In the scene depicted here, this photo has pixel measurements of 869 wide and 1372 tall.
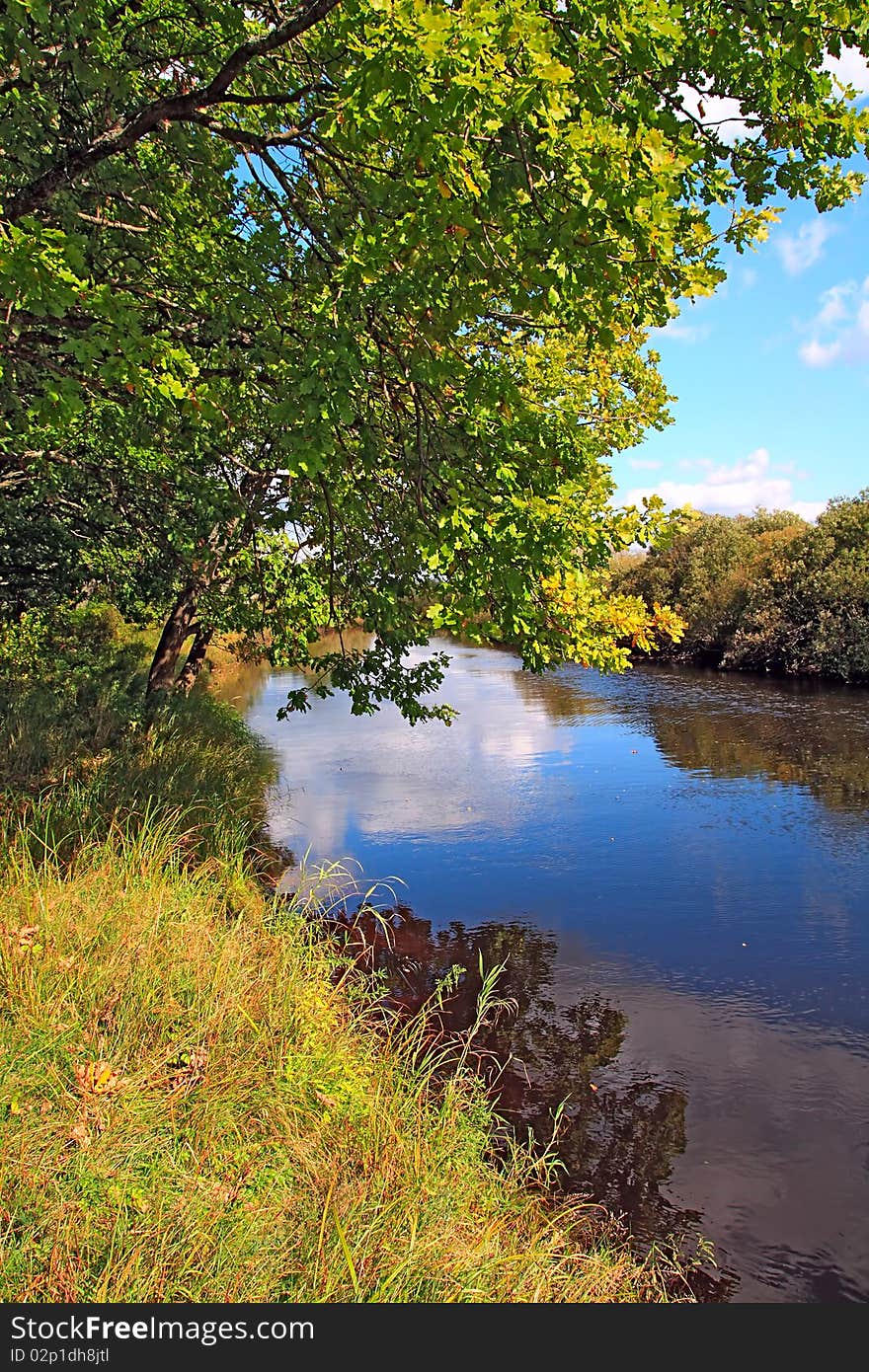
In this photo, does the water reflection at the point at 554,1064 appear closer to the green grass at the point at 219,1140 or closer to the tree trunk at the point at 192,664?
the green grass at the point at 219,1140

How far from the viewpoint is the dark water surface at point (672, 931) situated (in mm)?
6652

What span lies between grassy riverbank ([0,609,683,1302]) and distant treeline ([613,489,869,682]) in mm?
23974

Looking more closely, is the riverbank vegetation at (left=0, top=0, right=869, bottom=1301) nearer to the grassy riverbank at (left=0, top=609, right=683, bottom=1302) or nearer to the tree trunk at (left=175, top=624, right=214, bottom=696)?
the grassy riverbank at (left=0, top=609, right=683, bottom=1302)

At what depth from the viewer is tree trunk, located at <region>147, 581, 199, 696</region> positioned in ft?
54.7

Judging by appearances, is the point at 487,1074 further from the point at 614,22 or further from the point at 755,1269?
the point at 614,22

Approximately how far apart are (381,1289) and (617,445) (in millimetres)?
11580

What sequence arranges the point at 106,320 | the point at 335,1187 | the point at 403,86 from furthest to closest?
the point at 106,320 < the point at 335,1187 < the point at 403,86

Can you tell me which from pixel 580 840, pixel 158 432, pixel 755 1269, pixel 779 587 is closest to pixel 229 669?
pixel 779 587

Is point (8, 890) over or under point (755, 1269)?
over

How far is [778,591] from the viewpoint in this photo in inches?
1527

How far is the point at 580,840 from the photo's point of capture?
15.5 metres

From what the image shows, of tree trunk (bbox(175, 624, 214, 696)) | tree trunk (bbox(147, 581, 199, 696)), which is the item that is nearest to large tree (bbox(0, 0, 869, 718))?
tree trunk (bbox(147, 581, 199, 696))

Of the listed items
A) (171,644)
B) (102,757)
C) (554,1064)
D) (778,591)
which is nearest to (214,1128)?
(554,1064)

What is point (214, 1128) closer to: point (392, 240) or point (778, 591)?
point (392, 240)
